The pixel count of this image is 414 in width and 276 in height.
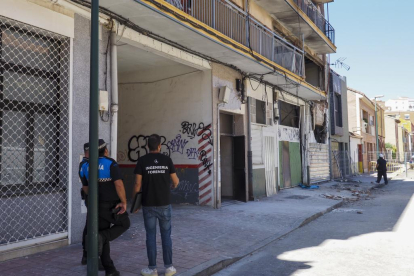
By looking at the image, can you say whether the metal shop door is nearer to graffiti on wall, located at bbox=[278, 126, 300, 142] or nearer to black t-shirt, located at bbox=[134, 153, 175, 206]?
graffiti on wall, located at bbox=[278, 126, 300, 142]

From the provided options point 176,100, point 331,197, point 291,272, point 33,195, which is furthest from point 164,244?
point 331,197

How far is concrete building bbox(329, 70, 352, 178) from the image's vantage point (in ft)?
74.8

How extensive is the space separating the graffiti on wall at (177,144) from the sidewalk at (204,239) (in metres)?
1.63

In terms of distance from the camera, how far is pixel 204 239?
693 cm

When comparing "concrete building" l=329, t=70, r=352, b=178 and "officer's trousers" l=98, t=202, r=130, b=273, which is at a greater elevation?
"concrete building" l=329, t=70, r=352, b=178

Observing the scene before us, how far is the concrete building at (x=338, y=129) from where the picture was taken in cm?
2280

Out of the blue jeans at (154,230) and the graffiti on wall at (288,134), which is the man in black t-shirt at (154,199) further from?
the graffiti on wall at (288,134)

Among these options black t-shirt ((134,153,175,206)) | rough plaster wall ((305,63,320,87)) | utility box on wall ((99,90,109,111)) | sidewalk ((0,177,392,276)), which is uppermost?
rough plaster wall ((305,63,320,87))

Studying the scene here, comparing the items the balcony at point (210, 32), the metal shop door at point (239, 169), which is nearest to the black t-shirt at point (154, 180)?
the balcony at point (210, 32)

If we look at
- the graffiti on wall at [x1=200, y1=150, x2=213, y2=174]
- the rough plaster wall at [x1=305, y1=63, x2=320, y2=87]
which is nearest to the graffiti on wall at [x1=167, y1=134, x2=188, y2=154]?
the graffiti on wall at [x1=200, y1=150, x2=213, y2=174]

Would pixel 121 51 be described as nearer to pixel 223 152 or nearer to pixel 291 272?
pixel 223 152

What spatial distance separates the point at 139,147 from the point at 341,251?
21.6 feet

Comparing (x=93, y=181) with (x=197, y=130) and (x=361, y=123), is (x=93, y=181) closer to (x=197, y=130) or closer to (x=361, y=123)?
(x=197, y=130)

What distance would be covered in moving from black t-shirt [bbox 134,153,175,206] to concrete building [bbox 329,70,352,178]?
62.2 ft
